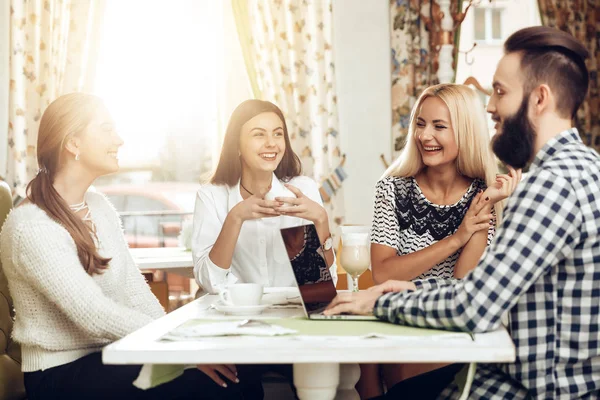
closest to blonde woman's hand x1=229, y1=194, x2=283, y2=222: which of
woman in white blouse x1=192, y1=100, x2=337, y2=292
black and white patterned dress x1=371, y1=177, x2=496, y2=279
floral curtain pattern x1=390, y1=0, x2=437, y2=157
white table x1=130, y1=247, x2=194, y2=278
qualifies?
woman in white blouse x1=192, y1=100, x2=337, y2=292

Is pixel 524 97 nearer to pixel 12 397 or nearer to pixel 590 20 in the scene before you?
pixel 12 397

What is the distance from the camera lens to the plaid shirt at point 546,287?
1394 mm

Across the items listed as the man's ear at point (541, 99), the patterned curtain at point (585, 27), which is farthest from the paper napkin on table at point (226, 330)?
the patterned curtain at point (585, 27)

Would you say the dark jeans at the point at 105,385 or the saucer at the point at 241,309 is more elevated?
the saucer at the point at 241,309

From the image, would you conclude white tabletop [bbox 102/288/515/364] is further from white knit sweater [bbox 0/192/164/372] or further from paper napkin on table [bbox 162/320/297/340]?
white knit sweater [bbox 0/192/164/372]

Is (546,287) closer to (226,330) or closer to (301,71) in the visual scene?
(226,330)

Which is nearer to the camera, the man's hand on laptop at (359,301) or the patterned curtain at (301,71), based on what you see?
the man's hand on laptop at (359,301)

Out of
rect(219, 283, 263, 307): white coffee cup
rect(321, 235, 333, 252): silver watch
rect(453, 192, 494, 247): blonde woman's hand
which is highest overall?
rect(453, 192, 494, 247): blonde woman's hand

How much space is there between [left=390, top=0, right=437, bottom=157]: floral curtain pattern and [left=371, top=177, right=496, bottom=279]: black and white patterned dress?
2.72 metres

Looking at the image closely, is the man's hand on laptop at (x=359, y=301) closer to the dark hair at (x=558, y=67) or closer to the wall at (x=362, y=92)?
the dark hair at (x=558, y=67)

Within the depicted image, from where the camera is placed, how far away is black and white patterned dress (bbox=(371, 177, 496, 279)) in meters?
2.43

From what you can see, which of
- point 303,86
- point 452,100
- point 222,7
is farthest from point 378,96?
point 452,100

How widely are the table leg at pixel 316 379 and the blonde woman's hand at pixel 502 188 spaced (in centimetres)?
81

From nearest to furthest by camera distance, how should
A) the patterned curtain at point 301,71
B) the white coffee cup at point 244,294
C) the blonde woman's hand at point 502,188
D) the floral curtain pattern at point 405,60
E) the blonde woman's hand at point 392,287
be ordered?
the blonde woman's hand at point 392,287
the white coffee cup at point 244,294
the blonde woman's hand at point 502,188
the patterned curtain at point 301,71
the floral curtain pattern at point 405,60
